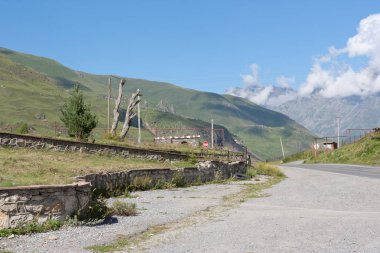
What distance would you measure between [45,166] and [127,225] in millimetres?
7594

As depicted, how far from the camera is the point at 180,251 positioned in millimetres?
10547

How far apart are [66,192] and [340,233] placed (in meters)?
6.83

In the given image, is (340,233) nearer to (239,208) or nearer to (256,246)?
(256,246)

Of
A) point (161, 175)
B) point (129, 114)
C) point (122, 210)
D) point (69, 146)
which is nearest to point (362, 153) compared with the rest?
point (129, 114)

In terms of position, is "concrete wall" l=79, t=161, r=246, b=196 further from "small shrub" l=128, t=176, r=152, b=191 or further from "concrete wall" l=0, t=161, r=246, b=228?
"concrete wall" l=0, t=161, r=246, b=228

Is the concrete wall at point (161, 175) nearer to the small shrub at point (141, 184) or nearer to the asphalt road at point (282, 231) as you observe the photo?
the small shrub at point (141, 184)

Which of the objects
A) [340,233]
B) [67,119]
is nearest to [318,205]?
[340,233]

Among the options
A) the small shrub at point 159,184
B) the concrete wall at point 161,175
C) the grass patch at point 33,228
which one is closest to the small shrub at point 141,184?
the concrete wall at point 161,175

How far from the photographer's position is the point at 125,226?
13.6 m

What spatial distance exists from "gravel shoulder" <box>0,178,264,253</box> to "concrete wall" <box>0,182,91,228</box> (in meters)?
0.60

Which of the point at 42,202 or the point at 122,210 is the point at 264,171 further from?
the point at 42,202

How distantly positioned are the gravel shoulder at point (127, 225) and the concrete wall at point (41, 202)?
23.7 inches

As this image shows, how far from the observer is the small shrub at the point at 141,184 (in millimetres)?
22981

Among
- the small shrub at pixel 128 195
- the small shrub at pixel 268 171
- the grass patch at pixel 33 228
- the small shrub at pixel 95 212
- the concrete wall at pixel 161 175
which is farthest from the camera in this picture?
the small shrub at pixel 268 171
